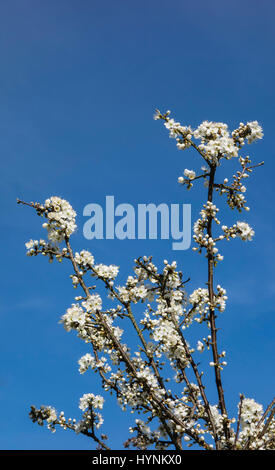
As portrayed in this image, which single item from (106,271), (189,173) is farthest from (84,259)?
(189,173)

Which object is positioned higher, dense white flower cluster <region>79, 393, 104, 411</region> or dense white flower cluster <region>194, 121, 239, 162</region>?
dense white flower cluster <region>194, 121, 239, 162</region>

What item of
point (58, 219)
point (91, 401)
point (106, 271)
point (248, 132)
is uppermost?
point (248, 132)

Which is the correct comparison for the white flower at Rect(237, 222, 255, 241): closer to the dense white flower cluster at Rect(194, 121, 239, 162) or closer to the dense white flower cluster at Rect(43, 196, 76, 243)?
the dense white flower cluster at Rect(194, 121, 239, 162)

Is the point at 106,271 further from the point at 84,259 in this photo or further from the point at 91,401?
the point at 91,401

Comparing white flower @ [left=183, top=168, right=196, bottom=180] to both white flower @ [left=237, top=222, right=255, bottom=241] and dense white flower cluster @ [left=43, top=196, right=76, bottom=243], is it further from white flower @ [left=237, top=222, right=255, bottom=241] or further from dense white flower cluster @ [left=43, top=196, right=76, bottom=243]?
dense white flower cluster @ [left=43, top=196, right=76, bottom=243]

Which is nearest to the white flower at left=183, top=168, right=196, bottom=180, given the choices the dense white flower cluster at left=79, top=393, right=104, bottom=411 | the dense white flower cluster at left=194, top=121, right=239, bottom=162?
the dense white flower cluster at left=194, top=121, right=239, bottom=162

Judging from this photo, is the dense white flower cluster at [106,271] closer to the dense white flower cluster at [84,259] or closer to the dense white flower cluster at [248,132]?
the dense white flower cluster at [84,259]

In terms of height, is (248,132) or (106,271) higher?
(248,132)

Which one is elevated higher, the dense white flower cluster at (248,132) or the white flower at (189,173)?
the dense white flower cluster at (248,132)

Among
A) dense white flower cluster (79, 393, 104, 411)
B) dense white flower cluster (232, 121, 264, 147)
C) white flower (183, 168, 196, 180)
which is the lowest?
dense white flower cluster (79, 393, 104, 411)

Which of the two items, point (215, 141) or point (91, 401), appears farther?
point (91, 401)

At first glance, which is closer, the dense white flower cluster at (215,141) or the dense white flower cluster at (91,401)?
the dense white flower cluster at (215,141)

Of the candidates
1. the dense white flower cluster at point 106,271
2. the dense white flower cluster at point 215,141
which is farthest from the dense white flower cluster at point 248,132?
the dense white flower cluster at point 106,271

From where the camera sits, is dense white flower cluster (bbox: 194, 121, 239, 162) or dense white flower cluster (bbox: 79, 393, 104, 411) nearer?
dense white flower cluster (bbox: 194, 121, 239, 162)
